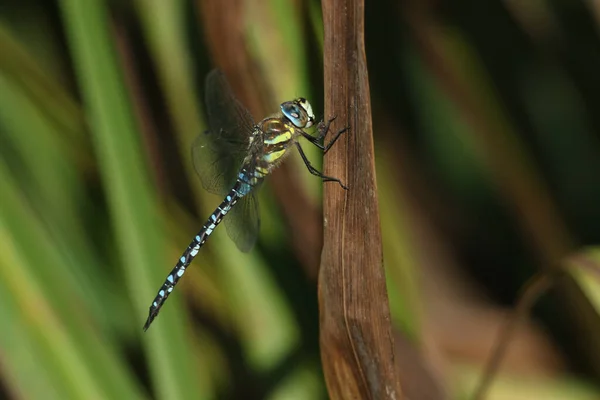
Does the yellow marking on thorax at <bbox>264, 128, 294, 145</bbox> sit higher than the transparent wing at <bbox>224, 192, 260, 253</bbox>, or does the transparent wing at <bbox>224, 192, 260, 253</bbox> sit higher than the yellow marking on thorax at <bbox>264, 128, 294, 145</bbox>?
the yellow marking on thorax at <bbox>264, 128, 294, 145</bbox>

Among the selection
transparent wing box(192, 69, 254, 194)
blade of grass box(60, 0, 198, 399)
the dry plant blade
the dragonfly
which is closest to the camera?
the dry plant blade

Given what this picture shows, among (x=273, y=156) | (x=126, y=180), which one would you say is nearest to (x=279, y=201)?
(x=273, y=156)

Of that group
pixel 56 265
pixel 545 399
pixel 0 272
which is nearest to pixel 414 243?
pixel 545 399

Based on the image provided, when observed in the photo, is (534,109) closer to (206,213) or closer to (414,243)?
(414,243)

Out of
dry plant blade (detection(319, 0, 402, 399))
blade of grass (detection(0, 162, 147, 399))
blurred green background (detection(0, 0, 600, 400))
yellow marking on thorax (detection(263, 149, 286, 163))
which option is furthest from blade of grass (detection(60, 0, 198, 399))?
dry plant blade (detection(319, 0, 402, 399))

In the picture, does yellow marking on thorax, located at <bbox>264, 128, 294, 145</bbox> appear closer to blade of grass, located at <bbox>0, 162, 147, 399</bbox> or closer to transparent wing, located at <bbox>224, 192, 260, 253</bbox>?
transparent wing, located at <bbox>224, 192, 260, 253</bbox>

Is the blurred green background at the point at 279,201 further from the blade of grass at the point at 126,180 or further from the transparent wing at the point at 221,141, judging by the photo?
the transparent wing at the point at 221,141

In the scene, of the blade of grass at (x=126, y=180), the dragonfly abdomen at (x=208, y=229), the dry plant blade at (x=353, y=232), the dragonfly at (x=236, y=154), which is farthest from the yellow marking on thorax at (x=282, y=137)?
the dry plant blade at (x=353, y=232)
